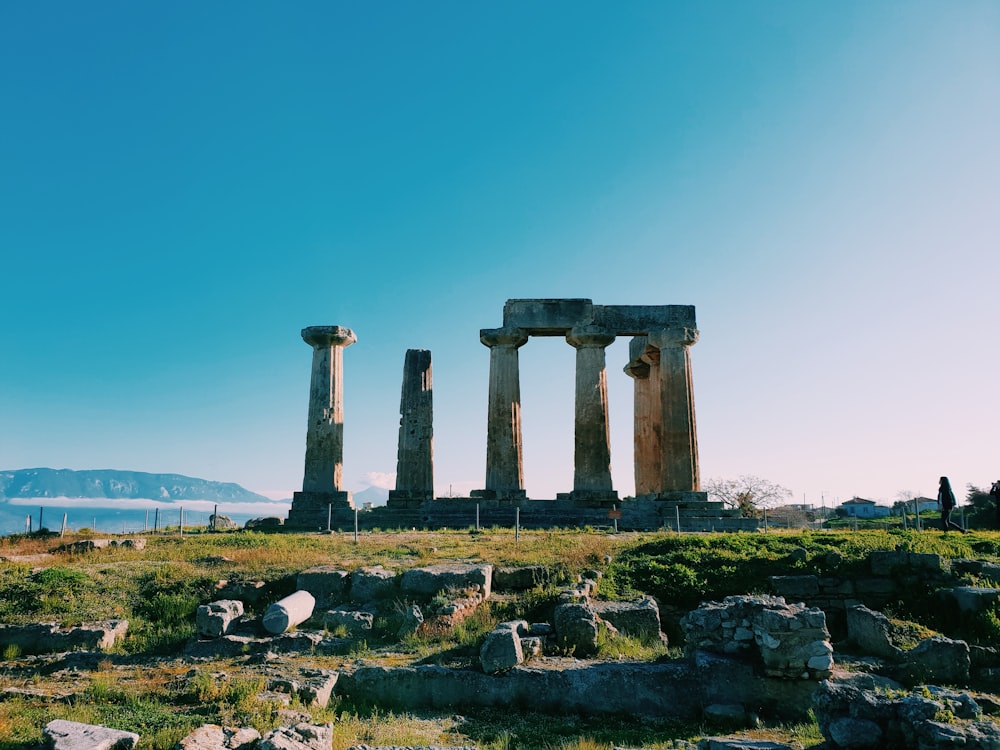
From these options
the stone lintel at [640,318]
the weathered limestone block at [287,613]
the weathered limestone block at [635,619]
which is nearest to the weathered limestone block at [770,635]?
the weathered limestone block at [635,619]

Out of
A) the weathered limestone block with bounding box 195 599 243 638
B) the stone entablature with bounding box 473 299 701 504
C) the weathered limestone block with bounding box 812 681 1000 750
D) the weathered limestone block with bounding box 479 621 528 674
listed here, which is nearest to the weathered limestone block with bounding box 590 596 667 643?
the weathered limestone block with bounding box 479 621 528 674

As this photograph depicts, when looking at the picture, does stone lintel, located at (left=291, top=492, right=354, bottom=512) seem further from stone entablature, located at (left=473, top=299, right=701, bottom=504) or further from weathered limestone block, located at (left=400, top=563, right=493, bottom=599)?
weathered limestone block, located at (left=400, top=563, right=493, bottom=599)

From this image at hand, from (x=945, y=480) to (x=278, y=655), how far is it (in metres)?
21.3

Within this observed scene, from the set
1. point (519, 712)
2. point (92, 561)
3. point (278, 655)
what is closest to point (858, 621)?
point (519, 712)

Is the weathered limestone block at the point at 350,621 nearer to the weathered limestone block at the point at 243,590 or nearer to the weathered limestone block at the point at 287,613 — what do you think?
the weathered limestone block at the point at 287,613

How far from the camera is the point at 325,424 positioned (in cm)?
2977

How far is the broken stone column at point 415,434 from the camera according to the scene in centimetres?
3012

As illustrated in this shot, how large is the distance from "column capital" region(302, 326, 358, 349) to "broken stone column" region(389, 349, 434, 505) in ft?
9.52

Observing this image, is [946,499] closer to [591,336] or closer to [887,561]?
[887,561]

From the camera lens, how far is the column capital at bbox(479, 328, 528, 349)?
30094mm

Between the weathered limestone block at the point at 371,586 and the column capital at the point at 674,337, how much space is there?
1830 centimetres

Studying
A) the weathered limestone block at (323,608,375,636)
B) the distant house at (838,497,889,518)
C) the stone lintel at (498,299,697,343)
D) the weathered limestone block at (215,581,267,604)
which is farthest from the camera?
the distant house at (838,497,889,518)

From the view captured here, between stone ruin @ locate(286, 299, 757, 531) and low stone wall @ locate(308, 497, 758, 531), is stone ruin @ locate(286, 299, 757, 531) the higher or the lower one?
the higher one

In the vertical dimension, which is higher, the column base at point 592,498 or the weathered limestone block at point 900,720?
the column base at point 592,498
